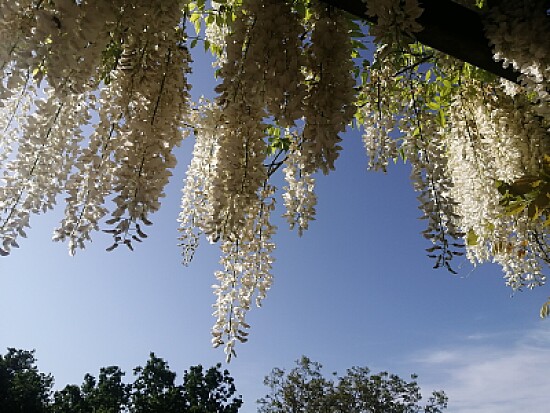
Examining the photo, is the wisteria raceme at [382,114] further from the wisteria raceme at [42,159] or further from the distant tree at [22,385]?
the distant tree at [22,385]

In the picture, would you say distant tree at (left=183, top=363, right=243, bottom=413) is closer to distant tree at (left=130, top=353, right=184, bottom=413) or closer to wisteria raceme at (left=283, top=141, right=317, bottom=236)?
distant tree at (left=130, top=353, right=184, bottom=413)

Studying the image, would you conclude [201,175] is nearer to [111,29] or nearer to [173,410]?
[111,29]

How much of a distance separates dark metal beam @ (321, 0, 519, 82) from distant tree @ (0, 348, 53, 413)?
22.4 m

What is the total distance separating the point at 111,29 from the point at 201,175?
125 cm

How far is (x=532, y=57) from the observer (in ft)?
5.10

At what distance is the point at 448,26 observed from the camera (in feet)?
5.34

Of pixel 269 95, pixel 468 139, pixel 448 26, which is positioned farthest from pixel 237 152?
pixel 468 139

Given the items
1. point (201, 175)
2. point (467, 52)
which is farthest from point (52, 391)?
point (467, 52)

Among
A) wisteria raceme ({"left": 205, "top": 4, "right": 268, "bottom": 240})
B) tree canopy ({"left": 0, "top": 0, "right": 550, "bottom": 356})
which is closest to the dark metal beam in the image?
tree canopy ({"left": 0, "top": 0, "right": 550, "bottom": 356})

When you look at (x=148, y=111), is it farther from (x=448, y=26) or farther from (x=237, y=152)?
(x=448, y=26)

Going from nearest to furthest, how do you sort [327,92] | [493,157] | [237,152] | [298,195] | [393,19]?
1. [393,19]
2. [327,92]
3. [237,152]
4. [298,195]
5. [493,157]

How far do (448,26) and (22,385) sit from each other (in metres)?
22.7

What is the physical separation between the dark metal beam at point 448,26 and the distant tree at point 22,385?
22.4m

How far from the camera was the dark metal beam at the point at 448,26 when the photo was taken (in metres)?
1.60
